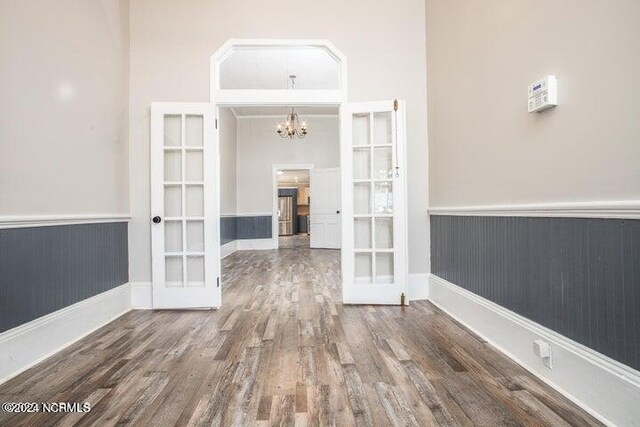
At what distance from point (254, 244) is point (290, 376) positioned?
6.92 m

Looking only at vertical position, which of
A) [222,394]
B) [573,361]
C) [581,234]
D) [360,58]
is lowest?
[222,394]

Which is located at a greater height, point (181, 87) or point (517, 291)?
point (181, 87)

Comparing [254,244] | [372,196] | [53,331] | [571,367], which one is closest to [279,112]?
[254,244]

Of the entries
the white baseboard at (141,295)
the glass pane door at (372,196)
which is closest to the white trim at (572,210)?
the glass pane door at (372,196)

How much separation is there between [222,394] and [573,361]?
1744 mm

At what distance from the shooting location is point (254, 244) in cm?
864

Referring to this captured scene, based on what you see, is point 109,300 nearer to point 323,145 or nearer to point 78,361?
point 78,361

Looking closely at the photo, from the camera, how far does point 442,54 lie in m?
3.13

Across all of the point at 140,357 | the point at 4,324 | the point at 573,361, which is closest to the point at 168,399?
the point at 140,357

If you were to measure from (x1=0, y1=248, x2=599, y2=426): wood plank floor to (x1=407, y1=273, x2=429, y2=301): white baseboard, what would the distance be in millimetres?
494

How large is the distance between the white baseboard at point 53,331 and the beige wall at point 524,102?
3.12m

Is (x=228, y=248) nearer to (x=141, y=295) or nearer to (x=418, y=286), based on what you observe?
(x=141, y=295)

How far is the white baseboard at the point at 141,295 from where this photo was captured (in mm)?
3303

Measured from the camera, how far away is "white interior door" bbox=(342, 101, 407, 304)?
3.31m
